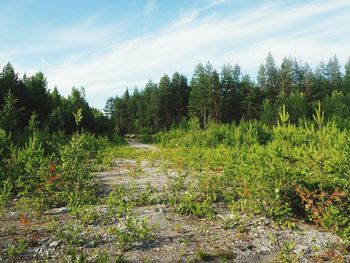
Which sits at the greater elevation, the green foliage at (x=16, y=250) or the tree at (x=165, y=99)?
the tree at (x=165, y=99)

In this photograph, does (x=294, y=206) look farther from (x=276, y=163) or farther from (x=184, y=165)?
(x=184, y=165)

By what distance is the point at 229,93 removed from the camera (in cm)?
6831

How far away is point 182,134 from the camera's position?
3981 cm

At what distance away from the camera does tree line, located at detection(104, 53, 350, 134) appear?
215ft

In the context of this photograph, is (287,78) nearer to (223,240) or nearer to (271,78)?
(271,78)

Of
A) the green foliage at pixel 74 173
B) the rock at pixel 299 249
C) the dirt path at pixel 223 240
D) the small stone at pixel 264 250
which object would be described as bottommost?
the rock at pixel 299 249

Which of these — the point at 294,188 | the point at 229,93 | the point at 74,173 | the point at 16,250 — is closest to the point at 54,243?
the point at 16,250

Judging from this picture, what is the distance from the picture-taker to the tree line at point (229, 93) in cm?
6544

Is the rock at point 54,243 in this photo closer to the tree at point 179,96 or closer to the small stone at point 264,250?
the small stone at point 264,250

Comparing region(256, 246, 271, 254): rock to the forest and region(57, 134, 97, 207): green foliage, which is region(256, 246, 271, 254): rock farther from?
region(57, 134, 97, 207): green foliage

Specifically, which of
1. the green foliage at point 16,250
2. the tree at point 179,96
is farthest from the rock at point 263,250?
the tree at point 179,96

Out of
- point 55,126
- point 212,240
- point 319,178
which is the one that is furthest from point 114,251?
point 55,126

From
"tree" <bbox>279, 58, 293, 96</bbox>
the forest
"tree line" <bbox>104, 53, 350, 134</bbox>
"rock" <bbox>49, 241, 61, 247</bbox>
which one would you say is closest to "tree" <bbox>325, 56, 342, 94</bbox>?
"tree line" <bbox>104, 53, 350, 134</bbox>

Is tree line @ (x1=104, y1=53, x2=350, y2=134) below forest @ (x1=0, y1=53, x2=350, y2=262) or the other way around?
the other way around
